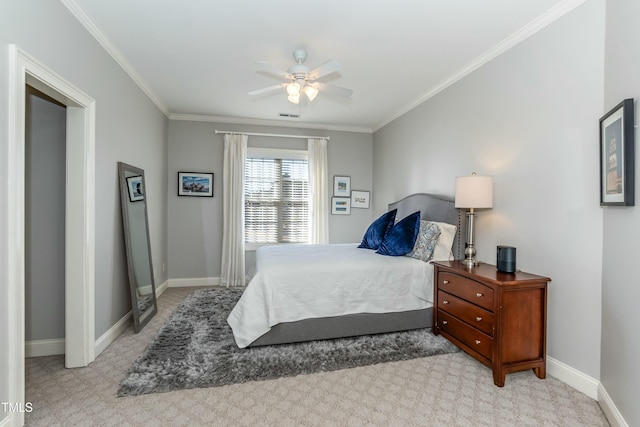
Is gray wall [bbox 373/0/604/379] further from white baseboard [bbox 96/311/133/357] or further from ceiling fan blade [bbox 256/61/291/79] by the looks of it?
white baseboard [bbox 96/311/133/357]

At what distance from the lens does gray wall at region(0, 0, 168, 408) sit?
158 cm

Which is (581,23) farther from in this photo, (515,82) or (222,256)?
(222,256)

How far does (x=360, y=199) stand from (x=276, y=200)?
1465mm

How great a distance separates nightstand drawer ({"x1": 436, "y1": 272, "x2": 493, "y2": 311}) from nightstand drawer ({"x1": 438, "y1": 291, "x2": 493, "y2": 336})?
41mm

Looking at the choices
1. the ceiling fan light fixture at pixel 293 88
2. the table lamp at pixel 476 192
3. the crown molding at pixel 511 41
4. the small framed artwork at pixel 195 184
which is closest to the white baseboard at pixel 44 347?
the small framed artwork at pixel 195 184

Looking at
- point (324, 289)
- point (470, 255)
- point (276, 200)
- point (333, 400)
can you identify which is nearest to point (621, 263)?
point (470, 255)

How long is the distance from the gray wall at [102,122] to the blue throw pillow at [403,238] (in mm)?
2646

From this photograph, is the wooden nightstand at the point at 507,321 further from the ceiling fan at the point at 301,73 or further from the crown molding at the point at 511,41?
the ceiling fan at the point at 301,73

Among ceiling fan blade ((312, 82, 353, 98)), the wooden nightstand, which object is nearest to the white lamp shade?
the wooden nightstand

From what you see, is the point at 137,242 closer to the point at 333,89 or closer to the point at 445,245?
the point at 333,89

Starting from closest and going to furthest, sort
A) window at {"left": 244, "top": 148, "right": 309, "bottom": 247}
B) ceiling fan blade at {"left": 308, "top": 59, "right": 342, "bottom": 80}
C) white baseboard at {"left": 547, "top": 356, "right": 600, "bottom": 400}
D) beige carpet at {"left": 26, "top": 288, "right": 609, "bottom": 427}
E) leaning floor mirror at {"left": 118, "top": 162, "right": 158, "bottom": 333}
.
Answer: beige carpet at {"left": 26, "top": 288, "right": 609, "bottom": 427} < white baseboard at {"left": 547, "top": 356, "right": 600, "bottom": 400} < ceiling fan blade at {"left": 308, "top": 59, "right": 342, "bottom": 80} < leaning floor mirror at {"left": 118, "top": 162, "right": 158, "bottom": 333} < window at {"left": 244, "top": 148, "right": 309, "bottom": 247}

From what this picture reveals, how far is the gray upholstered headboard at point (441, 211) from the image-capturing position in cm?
319

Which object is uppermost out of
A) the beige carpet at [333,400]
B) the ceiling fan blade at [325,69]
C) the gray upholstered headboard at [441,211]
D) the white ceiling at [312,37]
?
the white ceiling at [312,37]

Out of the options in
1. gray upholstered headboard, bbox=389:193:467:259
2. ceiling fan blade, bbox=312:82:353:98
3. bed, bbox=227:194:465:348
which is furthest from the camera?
gray upholstered headboard, bbox=389:193:467:259
